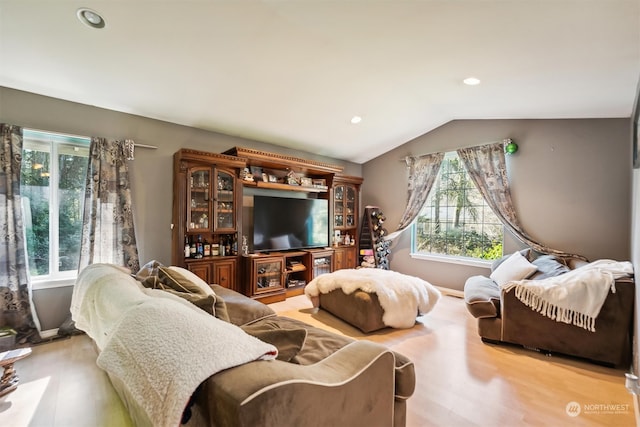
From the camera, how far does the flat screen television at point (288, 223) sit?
4176 mm

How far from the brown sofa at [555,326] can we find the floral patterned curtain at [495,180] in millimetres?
930

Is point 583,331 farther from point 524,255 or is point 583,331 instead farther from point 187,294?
point 187,294

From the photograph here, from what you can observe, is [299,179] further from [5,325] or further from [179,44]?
[5,325]

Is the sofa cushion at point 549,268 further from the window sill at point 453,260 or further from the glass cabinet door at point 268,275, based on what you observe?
the glass cabinet door at point 268,275

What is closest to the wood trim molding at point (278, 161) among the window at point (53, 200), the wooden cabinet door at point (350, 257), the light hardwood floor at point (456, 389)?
the wooden cabinet door at point (350, 257)

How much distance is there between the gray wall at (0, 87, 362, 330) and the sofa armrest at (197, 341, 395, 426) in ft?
10.2

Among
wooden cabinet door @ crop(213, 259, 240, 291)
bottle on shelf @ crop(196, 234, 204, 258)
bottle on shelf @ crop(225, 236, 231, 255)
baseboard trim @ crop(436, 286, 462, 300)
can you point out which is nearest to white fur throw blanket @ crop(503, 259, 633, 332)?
baseboard trim @ crop(436, 286, 462, 300)

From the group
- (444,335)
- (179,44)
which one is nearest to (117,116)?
(179,44)

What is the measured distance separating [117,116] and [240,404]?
12.0ft

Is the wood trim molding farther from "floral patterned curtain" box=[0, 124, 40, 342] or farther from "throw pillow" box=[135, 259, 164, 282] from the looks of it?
"floral patterned curtain" box=[0, 124, 40, 342]

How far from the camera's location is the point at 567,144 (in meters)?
3.63

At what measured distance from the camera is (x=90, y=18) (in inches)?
78.9

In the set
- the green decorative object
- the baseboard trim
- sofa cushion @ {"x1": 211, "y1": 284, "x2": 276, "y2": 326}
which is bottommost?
the baseboard trim

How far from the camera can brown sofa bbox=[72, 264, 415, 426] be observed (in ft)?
2.55
